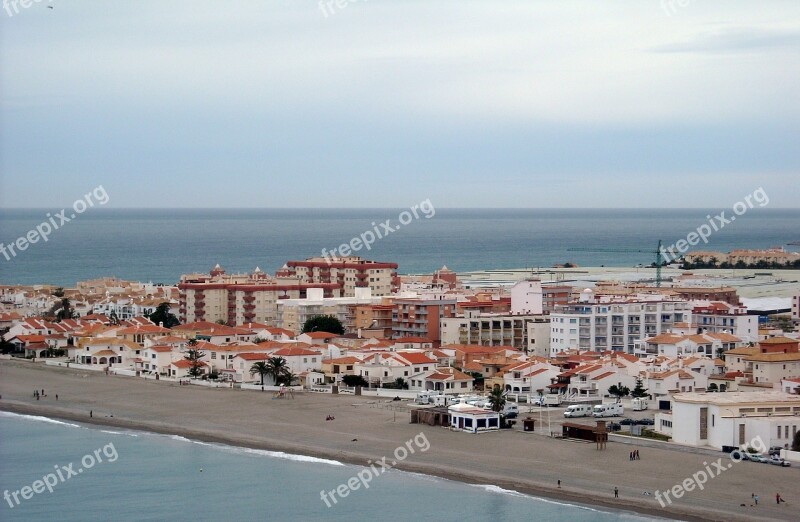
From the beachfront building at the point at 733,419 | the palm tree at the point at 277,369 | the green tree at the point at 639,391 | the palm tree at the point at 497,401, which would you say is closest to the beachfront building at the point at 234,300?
the palm tree at the point at 277,369

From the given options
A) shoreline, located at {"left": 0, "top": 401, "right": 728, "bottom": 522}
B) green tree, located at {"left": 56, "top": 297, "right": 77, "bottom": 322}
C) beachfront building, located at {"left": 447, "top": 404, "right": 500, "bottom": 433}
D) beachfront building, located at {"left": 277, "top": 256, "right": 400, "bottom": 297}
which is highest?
beachfront building, located at {"left": 277, "top": 256, "right": 400, "bottom": 297}

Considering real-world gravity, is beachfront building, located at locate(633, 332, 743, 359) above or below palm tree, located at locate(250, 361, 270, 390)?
above

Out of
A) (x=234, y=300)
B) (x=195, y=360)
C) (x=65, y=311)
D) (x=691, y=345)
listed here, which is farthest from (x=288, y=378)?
(x=65, y=311)

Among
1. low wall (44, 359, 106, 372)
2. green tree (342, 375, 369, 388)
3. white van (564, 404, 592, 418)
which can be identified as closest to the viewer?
white van (564, 404, 592, 418)

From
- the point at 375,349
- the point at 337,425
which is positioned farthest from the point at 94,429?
the point at 375,349

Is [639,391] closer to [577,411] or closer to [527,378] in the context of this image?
[527,378]

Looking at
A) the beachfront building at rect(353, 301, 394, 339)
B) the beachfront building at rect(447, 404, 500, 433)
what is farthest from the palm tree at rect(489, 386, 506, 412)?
the beachfront building at rect(353, 301, 394, 339)

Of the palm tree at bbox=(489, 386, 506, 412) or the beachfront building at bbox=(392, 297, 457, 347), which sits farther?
the beachfront building at bbox=(392, 297, 457, 347)

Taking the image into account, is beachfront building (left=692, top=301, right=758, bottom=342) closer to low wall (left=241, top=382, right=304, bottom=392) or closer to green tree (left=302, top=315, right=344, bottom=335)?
green tree (left=302, top=315, right=344, bottom=335)
